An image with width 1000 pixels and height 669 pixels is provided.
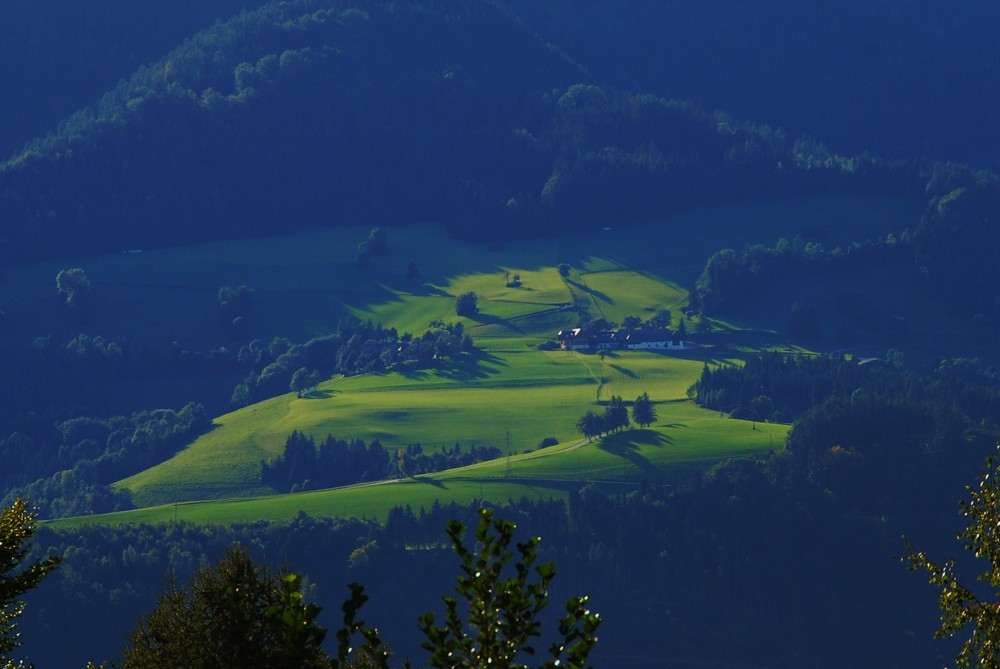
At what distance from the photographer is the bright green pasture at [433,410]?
155875 mm

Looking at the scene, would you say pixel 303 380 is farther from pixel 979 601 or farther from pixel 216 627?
pixel 979 601

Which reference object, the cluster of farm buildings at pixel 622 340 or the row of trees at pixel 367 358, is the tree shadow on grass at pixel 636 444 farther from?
the row of trees at pixel 367 358

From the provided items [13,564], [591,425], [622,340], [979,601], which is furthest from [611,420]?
[13,564]

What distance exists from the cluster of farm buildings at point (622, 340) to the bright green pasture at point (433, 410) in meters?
3.94

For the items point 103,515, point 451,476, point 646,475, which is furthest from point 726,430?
point 103,515

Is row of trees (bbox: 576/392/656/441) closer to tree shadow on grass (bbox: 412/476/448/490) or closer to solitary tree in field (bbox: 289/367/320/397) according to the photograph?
tree shadow on grass (bbox: 412/476/448/490)

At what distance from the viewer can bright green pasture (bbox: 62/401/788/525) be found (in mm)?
133125

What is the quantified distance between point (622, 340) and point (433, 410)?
1340 inches

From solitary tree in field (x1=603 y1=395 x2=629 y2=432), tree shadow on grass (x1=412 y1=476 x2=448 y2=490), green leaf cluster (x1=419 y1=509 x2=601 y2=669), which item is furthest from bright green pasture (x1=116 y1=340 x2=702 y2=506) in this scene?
green leaf cluster (x1=419 y1=509 x2=601 y2=669)

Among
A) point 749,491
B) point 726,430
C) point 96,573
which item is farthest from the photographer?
point 726,430

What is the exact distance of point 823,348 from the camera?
199000mm

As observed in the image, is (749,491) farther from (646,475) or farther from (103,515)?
(103,515)

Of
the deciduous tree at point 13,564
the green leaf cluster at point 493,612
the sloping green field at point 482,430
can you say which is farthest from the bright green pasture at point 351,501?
the green leaf cluster at point 493,612

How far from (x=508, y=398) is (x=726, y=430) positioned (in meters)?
28.9
